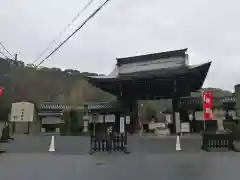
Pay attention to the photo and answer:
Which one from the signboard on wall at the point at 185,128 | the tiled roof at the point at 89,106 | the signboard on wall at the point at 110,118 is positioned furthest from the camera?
the signboard on wall at the point at 110,118

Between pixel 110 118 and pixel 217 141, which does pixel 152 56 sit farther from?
pixel 217 141

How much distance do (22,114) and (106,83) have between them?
8.86m

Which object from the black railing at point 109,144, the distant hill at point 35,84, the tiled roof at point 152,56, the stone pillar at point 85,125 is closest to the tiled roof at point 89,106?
the distant hill at point 35,84

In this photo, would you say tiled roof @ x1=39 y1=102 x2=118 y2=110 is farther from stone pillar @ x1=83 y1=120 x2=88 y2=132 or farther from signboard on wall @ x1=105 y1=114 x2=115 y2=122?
stone pillar @ x1=83 y1=120 x2=88 y2=132

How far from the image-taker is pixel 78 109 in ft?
102

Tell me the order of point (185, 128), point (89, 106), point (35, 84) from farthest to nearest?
1. point (89, 106)
2. point (185, 128)
3. point (35, 84)

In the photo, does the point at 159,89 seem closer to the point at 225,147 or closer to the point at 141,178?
the point at 225,147

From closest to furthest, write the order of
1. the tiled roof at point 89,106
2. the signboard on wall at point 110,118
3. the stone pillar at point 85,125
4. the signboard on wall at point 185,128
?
the signboard on wall at point 185,128
the stone pillar at point 85,125
the tiled roof at point 89,106
the signboard on wall at point 110,118

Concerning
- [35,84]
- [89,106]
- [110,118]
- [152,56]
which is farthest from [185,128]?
[35,84]

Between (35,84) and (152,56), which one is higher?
(152,56)

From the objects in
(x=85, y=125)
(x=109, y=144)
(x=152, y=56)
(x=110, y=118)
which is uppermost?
(x=152, y=56)

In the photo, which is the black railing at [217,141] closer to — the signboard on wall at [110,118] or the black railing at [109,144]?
the black railing at [109,144]

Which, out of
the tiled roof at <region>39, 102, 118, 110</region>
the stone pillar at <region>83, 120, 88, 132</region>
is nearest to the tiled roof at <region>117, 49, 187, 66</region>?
the tiled roof at <region>39, 102, 118, 110</region>

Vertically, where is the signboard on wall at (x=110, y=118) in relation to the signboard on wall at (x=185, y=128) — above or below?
above
